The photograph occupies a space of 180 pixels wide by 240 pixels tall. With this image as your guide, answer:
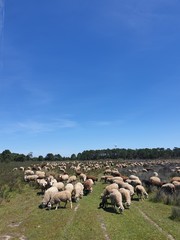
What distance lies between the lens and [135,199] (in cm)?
2669

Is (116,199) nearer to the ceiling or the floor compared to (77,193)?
nearer to the floor

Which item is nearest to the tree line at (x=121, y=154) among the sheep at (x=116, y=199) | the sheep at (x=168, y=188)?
the sheep at (x=168, y=188)

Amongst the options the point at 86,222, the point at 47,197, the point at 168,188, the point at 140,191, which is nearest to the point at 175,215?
the point at 86,222

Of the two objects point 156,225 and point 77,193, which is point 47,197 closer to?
point 77,193

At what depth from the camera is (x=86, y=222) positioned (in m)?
17.8

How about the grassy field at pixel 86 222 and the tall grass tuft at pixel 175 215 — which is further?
the tall grass tuft at pixel 175 215

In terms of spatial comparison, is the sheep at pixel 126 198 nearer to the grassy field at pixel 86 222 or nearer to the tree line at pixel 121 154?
the grassy field at pixel 86 222

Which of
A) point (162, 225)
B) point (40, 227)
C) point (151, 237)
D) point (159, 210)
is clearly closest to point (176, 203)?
point (159, 210)

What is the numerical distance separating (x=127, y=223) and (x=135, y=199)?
9063 mm

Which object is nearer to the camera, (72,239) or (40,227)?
(72,239)

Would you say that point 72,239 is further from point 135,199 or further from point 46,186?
point 46,186

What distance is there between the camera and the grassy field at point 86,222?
1536 cm

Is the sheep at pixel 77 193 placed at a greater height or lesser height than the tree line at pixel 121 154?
lesser

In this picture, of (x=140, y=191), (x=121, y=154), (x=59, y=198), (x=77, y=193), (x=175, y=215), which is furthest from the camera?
(x=121, y=154)
